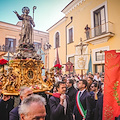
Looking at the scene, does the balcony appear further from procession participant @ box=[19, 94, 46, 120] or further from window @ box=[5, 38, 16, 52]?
window @ box=[5, 38, 16, 52]

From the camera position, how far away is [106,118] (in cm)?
212

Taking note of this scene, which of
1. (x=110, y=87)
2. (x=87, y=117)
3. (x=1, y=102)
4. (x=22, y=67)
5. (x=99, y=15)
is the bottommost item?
(x=87, y=117)

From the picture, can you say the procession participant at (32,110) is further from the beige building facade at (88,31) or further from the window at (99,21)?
the window at (99,21)

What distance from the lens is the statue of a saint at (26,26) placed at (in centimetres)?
466

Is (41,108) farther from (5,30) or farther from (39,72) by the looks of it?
(5,30)

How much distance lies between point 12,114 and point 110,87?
1.59m

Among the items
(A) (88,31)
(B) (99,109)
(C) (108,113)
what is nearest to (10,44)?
(A) (88,31)

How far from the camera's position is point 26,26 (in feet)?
15.5

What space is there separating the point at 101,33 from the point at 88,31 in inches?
46.1

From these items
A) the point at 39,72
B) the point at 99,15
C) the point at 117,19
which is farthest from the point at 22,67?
the point at 99,15

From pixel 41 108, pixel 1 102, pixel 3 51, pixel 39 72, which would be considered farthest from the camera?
pixel 3 51

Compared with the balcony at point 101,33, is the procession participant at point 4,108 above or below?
below

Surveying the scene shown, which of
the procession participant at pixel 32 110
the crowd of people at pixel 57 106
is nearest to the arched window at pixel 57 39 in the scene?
the crowd of people at pixel 57 106

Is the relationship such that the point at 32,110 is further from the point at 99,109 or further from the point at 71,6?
the point at 71,6
